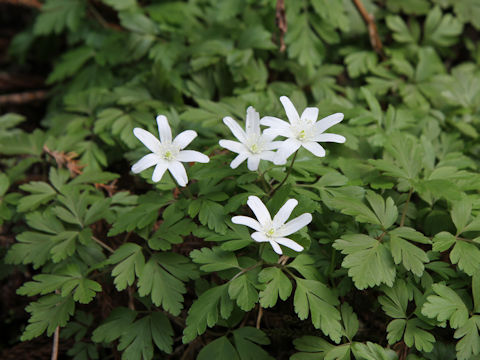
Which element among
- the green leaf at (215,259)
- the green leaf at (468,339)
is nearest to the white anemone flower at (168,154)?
the green leaf at (215,259)

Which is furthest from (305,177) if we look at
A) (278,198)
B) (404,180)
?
(404,180)

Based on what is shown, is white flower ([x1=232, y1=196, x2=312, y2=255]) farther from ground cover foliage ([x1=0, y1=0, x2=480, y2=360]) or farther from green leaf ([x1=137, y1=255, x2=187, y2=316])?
green leaf ([x1=137, y1=255, x2=187, y2=316])

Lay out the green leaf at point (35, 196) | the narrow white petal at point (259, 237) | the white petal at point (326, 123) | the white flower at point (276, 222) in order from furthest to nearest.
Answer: the green leaf at point (35, 196) < the white petal at point (326, 123) < the white flower at point (276, 222) < the narrow white petal at point (259, 237)

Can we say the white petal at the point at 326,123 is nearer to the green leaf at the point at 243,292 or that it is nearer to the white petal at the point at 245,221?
the white petal at the point at 245,221

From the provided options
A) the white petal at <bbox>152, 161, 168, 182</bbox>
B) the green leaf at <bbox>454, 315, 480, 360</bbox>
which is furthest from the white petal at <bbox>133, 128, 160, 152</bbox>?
the green leaf at <bbox>454, 315, 480, 360</bbox>

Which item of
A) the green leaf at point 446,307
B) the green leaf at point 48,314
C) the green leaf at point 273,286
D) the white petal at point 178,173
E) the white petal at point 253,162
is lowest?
the green leaf at point 48,314

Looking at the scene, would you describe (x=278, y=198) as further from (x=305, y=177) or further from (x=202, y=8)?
(x=202, y=8)
